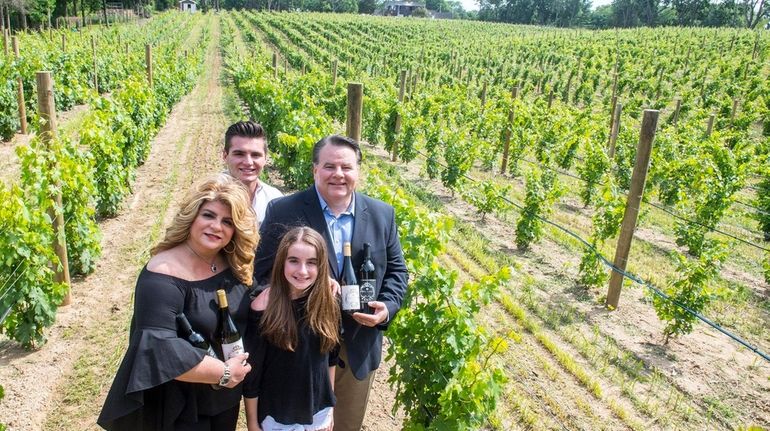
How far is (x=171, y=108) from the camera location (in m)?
17.9

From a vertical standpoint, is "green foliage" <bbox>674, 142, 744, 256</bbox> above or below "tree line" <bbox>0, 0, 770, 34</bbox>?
below

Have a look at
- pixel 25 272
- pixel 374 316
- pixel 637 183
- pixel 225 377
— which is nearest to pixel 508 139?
pixel 637 183

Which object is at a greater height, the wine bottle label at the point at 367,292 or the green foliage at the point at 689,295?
the wine bottle label at the point at 367,292

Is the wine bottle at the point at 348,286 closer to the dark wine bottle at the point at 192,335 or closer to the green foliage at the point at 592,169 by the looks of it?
the dark wine bottle at the point at 192,335

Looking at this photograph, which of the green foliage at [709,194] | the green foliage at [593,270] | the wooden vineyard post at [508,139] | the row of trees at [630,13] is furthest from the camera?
the row of trees at [630,13]

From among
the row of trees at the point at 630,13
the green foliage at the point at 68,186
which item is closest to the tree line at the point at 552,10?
the row of trees at the point at 630,13

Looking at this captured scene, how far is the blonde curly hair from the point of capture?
92.4 inches

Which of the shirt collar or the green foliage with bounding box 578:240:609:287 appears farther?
the green foliage with bounding box 578:240:609:287

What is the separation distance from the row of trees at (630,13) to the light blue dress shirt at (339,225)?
7250 cm

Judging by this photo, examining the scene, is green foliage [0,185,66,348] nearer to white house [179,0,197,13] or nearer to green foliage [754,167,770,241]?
green foliage [754,167,770,241]

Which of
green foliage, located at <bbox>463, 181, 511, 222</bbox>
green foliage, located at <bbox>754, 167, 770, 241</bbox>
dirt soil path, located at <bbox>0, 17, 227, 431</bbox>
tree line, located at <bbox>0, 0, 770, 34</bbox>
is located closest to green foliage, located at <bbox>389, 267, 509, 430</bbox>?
dirt soil path, located at <bbox>0, 17, 227, 431</bbox>

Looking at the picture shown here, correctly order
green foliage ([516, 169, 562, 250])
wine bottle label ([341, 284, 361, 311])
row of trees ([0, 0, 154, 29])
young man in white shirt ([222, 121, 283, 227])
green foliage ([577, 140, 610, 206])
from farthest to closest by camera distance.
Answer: row of trees ([0, 0, 154, 29]) < green foliage ([577, 140, 610, 206]) < green foliage ([516, 169, 562, 250]) < young man in white shirt ([222, 121, 283, 227]) < wine bottle label ([341, 284, 361, 311])

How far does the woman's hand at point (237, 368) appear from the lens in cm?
229

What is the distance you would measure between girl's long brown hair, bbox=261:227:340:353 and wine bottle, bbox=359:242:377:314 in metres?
0.21
